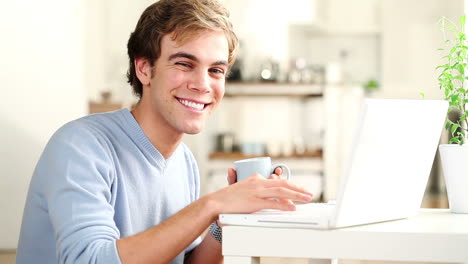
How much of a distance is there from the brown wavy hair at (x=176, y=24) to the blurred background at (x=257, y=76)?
544mm

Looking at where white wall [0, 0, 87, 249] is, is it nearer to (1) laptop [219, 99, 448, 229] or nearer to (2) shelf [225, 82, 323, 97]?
(1) laptop [219, 99, 448, 229]

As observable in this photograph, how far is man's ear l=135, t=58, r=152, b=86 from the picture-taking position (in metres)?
1.61

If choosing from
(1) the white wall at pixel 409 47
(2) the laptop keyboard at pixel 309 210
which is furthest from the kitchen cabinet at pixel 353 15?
(2) the laptop keyboard at pixel 309 210

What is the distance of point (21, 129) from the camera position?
2074 millimetres

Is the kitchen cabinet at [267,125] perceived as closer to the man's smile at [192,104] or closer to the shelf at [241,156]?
the shelf at [241,156]

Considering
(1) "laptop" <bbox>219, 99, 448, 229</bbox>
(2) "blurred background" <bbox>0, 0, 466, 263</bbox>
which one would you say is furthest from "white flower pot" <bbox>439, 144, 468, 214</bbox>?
(2) "blurred background" <bbox>0, 0, 466, 263</bbox>

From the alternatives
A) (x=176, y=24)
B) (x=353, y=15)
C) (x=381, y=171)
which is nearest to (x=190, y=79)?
(x=176, y=24)

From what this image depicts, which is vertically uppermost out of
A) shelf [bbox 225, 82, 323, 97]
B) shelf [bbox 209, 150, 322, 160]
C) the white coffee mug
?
the white coffee mug

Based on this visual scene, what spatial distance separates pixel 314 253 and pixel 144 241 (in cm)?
33

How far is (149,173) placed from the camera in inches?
61.2

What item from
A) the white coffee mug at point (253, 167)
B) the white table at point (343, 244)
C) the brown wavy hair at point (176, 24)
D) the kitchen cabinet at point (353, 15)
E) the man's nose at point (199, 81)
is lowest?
the white table at point (343, 244)

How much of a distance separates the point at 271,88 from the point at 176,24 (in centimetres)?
471

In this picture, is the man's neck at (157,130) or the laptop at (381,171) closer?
the laptop at (381,171)

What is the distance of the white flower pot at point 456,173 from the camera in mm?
1438
